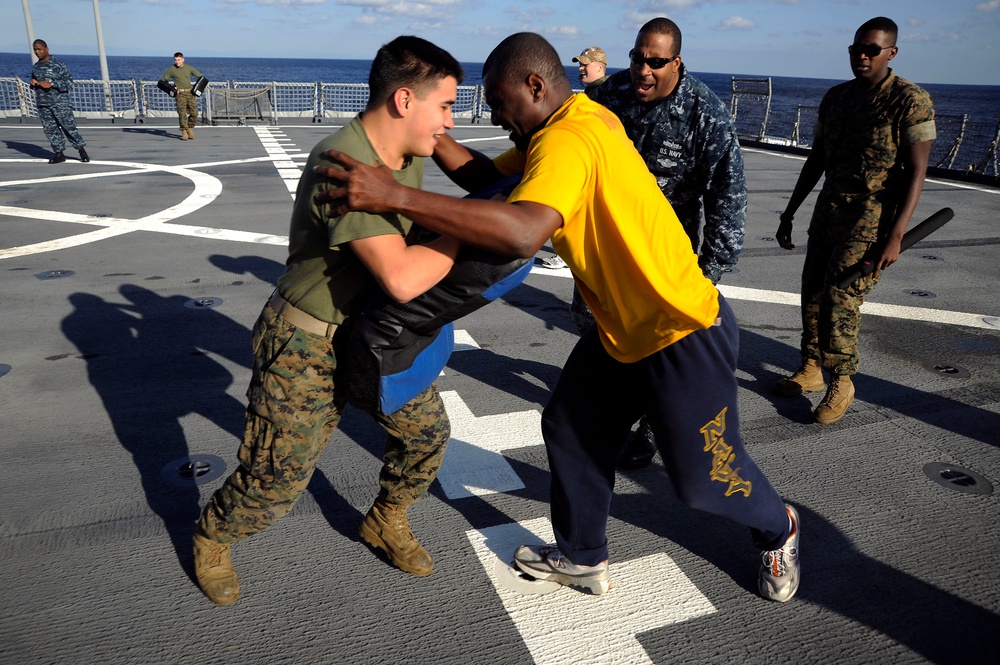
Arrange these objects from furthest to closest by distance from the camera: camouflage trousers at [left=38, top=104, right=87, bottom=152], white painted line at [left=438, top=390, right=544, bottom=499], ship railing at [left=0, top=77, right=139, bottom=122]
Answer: ship railing at [left=0, top=77, right=139, bottom=122] → camouflage trousers at [left=38, top=104, right=87, bottom=152] → white painted line at [left=438, top=390, right=544, bottom=499]

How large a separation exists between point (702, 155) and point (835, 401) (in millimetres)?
1730

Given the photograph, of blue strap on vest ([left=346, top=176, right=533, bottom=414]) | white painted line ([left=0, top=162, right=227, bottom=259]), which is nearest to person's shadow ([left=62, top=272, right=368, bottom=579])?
blue strap on vest ([left=346, top=176, right=533, bottom=414])

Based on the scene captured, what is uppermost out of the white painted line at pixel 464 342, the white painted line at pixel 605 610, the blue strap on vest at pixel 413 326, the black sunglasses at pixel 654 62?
the black sunglasses at pixel 654 62

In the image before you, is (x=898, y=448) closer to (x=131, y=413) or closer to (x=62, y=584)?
(x=62, y=584)

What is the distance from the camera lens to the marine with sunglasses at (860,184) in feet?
12.6

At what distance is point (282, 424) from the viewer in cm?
229

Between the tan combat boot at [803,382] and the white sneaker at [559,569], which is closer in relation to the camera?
the white sneaker at [559,569]

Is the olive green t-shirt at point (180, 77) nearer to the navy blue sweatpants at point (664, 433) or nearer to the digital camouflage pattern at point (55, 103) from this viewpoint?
the digital camouflage pattern at point (55, 103)

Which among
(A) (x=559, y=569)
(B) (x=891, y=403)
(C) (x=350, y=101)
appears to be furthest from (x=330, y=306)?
(C) (x=350, y=101)

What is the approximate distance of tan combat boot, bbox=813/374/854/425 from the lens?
4.07m

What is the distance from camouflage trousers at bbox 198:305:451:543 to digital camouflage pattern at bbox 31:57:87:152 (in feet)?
42.0

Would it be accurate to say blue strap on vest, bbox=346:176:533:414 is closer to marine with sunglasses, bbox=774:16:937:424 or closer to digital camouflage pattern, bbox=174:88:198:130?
marine with sunglasses, bbox=774:16:937:424

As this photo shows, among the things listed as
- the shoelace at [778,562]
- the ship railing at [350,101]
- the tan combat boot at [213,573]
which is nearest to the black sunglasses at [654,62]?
the shoelace at [778,562]

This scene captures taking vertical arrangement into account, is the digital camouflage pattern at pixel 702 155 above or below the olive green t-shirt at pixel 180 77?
below
